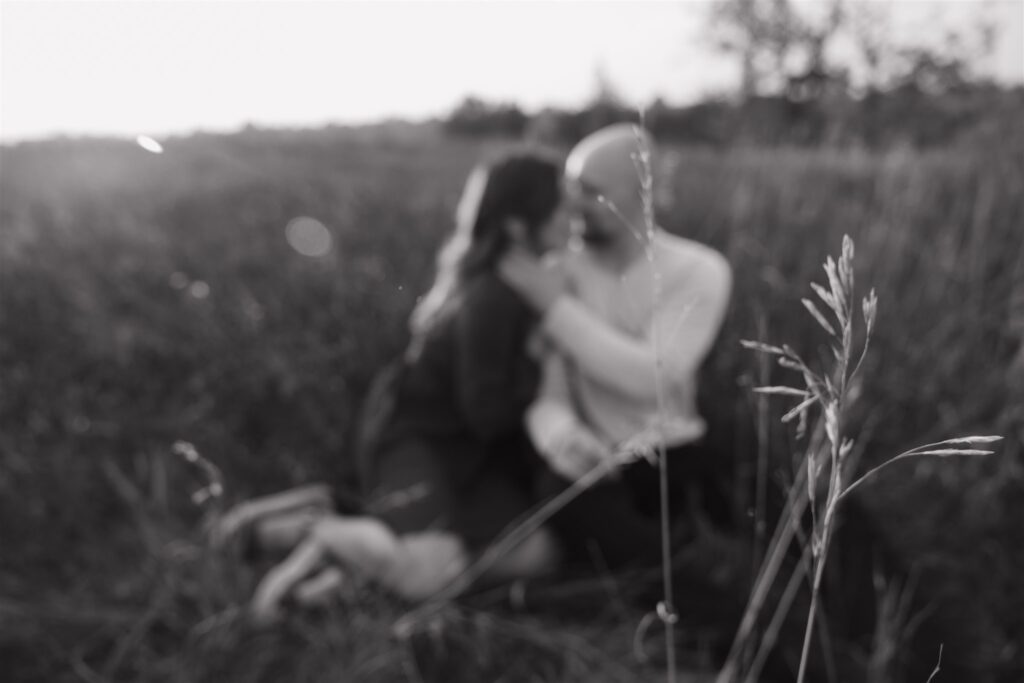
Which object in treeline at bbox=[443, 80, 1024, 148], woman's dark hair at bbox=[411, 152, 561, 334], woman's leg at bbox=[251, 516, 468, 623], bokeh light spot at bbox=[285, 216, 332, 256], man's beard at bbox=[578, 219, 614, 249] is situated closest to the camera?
woman's leg at bbox=[251, 516, 468, 623]

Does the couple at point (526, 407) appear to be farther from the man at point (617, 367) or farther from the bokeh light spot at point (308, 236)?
the bokeh light spot at point (308, 236)

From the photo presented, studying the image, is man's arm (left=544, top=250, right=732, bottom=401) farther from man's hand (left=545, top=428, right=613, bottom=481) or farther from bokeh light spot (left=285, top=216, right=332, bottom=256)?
bokeh light spot (left=285, top=216, right=332, bottom=256)

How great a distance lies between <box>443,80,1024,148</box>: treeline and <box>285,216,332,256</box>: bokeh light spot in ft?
5.12

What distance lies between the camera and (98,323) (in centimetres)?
348

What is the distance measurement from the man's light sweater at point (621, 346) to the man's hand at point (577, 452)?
0.06 feet

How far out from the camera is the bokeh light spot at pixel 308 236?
4020 millimetres

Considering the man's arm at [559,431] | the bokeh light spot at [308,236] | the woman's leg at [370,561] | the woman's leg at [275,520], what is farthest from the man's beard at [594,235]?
the bokeh light spot at [308,236]

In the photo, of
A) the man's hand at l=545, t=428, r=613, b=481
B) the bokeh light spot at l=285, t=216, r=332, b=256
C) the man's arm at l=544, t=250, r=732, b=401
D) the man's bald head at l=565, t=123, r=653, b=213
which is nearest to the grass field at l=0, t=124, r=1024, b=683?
the bokeh light spot at l=285, t=216, r=332, b=256

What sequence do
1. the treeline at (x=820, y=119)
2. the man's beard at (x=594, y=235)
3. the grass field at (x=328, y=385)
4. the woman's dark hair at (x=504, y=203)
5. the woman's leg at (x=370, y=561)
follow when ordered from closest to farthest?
the grass field at (x=328, y=385)
the woman's leg at (x=370, y=561)
the woman's dark hair at (x=504, y=203)
the man's beard at (x=594, y=235)
the treeline at (x=820, y=119)

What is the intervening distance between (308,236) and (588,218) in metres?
2.32

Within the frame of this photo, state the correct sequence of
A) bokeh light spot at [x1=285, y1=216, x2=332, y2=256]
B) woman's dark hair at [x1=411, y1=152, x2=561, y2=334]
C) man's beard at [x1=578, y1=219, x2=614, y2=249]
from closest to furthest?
woman's dark hair at [x1=411, y1=152, x2=561, y2=334] → man's beard at [x1=578, y1=219, x2=614, y2=249] → bokeh light spot at [x1=285, y1=216, x2=332, y2=256]

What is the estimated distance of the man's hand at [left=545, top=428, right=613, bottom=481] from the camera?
2.10 m

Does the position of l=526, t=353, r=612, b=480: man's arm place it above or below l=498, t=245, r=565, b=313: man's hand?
below

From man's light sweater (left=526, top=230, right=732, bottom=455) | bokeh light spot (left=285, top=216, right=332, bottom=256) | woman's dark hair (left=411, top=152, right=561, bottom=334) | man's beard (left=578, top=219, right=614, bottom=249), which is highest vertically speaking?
woman's dark hair (left=411, top=152, right=561, bottom=334)
